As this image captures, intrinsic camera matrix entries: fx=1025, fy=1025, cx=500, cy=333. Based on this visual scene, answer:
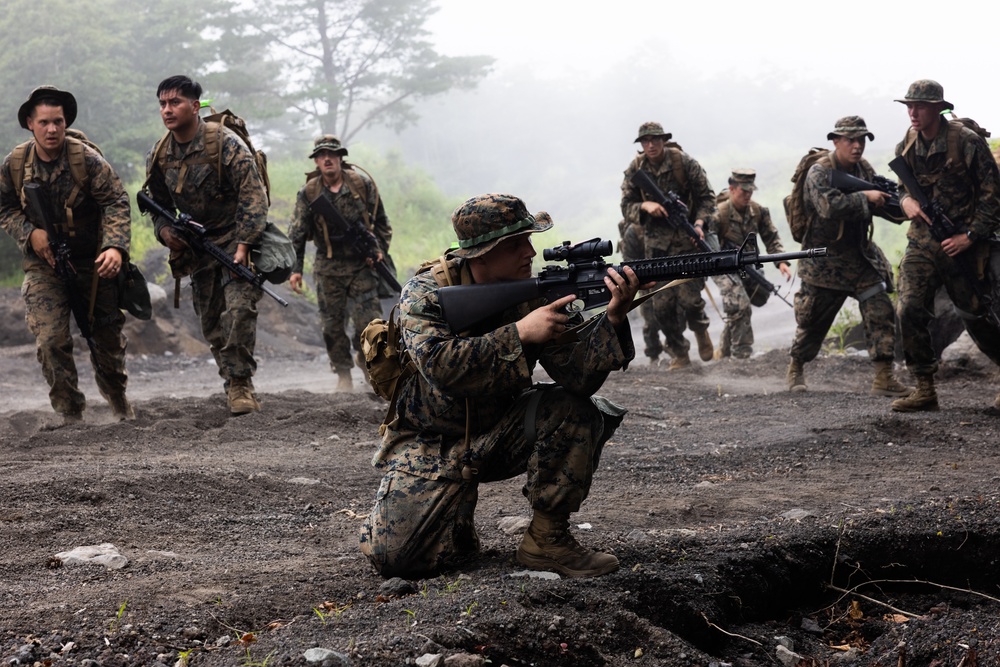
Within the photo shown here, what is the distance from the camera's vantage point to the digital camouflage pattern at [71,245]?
6.92m

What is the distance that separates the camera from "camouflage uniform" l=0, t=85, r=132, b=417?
692 cm

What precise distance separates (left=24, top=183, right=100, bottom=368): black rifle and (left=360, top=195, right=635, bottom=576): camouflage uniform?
4.08m

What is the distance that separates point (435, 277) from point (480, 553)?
3.53 ft

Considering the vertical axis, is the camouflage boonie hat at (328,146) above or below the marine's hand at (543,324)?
above

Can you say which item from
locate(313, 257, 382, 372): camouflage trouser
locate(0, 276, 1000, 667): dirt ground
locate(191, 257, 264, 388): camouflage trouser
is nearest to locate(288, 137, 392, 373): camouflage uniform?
locate(313, 257, 382, 372): camouflage trouser

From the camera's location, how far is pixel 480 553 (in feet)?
12.8

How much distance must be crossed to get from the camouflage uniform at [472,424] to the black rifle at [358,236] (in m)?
5.65

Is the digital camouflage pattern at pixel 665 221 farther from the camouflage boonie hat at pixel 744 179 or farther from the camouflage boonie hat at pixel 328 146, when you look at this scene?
the camouflage boonie hat at pixel 328 146

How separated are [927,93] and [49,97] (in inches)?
230

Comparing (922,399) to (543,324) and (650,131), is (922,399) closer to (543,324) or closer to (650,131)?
(650,131)

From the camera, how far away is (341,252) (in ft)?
31.4

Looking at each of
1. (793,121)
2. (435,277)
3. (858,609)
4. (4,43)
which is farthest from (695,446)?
(793,121)

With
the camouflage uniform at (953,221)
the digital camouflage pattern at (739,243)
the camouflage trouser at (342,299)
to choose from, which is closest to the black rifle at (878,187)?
the camouflage uniform at (953,221)

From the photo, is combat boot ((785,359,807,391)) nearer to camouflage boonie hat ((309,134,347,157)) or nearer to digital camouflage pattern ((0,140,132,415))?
camouflage boonie hat ((309,134,347,157))
